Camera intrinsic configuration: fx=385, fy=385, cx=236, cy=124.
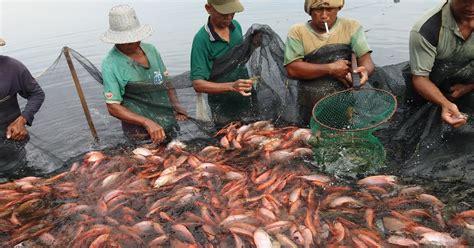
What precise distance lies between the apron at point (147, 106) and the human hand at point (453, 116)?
11.6 ft

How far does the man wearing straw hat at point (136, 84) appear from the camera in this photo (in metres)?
5.07

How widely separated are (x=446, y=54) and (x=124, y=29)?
155 inches

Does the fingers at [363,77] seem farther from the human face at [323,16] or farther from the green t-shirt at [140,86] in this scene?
the green t-shirt at [140,86]

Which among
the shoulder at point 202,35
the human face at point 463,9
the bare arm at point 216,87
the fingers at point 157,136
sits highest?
the human face at point 463,9

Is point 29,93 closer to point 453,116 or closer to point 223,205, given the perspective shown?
point 223,205

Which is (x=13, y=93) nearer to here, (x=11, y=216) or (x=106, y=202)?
(x=11, y=216)

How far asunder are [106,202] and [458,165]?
3.79 meters

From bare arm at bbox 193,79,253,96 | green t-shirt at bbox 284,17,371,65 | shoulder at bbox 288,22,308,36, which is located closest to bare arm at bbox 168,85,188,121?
bare arm at bbox 193,79,253,96

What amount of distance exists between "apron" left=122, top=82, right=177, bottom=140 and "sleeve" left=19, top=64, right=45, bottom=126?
128 cm

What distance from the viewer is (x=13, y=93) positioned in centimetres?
537

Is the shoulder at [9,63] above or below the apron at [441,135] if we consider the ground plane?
above

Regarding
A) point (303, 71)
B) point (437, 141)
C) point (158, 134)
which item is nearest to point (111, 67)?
point (158, 134)

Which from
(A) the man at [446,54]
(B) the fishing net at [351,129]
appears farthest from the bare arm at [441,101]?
(B) the fishing net at [351,129]

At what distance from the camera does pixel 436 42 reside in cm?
424
